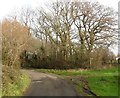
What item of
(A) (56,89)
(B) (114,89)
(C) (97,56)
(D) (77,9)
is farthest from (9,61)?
(D) (77,9)

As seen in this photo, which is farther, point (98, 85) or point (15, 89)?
point (98, 85)

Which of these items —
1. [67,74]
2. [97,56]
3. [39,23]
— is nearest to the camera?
[67,74]

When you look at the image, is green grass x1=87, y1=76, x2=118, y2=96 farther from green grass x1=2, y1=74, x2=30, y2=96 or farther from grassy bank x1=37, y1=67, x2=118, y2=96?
green grass x1=2, y1=74, x2=30, y2=96

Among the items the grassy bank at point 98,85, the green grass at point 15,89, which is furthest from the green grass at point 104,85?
the green grass at point 15,89

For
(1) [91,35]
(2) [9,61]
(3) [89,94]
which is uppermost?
(1) [91,35]

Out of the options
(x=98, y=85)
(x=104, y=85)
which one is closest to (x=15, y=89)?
(x=98, y=85)

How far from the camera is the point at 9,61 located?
3070 cm

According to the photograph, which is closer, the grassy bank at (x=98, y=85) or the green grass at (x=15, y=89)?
the green grass at (x=15, y=89)

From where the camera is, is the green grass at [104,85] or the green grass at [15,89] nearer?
the green grass at [15,89]

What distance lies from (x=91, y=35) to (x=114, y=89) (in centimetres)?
2356

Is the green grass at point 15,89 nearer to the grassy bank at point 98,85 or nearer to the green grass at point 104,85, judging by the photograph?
the grassy bank at point 98,85

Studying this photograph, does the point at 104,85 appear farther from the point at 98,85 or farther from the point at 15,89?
the point at 15,89

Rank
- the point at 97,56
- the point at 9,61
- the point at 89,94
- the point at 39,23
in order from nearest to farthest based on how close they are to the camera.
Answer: the point at 89,94, the point at 9,61, the point at 97,56, the point at 39,23

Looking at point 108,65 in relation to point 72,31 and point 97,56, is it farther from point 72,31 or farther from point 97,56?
point 72,31
